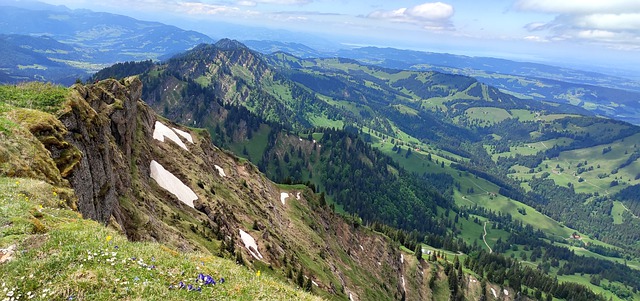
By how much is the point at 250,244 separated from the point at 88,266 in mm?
67010

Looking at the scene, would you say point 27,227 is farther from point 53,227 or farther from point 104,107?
point 104,107

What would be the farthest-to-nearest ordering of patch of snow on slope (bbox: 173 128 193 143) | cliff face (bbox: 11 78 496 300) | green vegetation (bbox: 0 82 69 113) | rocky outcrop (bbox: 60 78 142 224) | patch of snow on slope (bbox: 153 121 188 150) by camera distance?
patch of snow on slope (bbox: 173 128 193 143) → patch of snow on slope (bbox: 153 121 188 150) → cliff face (bbox: 11 78 496 300) → green vegetation (bbox: 0 82 69 113) → rocky outcrop (bbox: 60 78 142 224)

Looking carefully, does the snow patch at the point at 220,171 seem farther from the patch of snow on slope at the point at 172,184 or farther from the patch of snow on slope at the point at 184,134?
the patch of snow on slope at the point at 172,184

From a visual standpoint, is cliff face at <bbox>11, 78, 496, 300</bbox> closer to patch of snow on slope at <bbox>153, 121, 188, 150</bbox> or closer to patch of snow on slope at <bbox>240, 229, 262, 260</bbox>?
patch of snow on slope at <bbox>240, 229, 262, 260</bbox>

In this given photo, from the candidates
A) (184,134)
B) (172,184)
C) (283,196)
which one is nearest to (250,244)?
(172,184)

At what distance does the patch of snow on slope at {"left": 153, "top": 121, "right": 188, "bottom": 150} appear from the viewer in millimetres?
97800

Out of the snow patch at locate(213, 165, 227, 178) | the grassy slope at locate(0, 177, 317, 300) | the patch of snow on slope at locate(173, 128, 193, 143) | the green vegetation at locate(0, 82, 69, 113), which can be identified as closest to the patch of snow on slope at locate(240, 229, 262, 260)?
the snow patch at locate(213, 165, 227, 178)

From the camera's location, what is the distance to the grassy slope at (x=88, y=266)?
16.4 meters

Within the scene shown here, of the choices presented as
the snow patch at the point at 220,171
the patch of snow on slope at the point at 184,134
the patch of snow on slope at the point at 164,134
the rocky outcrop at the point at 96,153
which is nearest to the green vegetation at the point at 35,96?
the rocky outcrop at the point at 96,153

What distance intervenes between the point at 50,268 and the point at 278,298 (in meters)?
11.6

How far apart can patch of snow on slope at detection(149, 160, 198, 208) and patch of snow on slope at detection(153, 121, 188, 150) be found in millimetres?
16673

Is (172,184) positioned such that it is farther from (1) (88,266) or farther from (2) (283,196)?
(1) (88,266)

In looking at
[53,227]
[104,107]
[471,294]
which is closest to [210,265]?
[53,227]

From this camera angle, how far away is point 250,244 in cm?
8250
